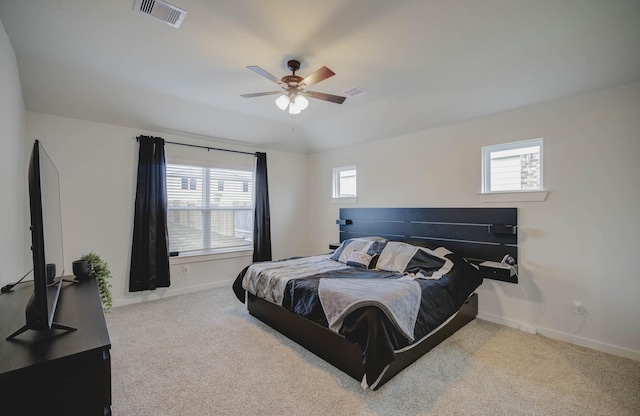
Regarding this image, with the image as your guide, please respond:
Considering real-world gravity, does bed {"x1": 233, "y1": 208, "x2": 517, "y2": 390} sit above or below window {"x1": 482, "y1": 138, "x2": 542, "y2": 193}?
below

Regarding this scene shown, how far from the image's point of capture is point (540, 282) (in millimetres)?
3094

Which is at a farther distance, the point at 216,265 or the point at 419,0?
the point at 216,265

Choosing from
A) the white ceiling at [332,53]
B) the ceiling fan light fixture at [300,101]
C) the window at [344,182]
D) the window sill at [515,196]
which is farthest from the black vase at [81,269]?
the window sill at [515,196]

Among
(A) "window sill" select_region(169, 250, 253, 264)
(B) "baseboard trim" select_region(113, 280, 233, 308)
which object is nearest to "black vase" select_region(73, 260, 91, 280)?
(B) "baseboard trim" select_region(113, 280, 233, 308)

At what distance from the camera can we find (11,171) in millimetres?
2477

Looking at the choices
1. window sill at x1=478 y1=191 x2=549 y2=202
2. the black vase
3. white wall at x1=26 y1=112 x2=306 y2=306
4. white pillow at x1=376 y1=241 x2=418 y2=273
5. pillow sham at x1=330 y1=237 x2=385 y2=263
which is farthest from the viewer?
pillow sham at x1=330 y1=237 x2=385 y2=263

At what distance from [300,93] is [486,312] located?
3.33m

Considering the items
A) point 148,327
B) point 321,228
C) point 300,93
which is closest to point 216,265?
point 148,327

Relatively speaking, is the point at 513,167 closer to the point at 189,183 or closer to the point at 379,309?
the point at 379,309

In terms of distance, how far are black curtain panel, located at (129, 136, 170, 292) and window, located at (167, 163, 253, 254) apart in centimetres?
24

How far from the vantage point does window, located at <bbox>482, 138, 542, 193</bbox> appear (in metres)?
3.19

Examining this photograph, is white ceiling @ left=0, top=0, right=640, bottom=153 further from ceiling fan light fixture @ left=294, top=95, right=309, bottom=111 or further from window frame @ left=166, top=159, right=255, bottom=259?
window frame @ left=166, top=159, right=255, bottom=259

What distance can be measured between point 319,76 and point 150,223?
320 centimetres

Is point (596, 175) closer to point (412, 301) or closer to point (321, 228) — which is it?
point (412, 301)
